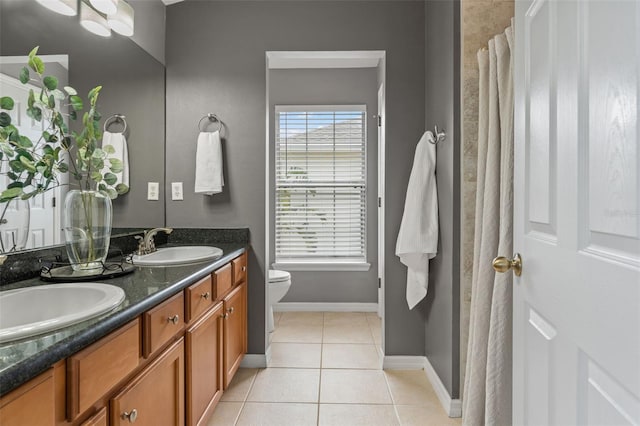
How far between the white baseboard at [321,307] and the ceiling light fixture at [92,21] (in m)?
2.72

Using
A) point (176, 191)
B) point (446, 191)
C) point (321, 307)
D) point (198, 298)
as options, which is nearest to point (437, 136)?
point (446, 191)

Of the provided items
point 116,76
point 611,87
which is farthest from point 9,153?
point 611,87

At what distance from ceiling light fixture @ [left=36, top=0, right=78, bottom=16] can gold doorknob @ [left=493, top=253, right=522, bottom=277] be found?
2004 millimetres

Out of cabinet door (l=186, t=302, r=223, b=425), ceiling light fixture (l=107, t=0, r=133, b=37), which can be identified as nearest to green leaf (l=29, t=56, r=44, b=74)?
ceiling light fixture (l=107, t=0, r=133, b=37)

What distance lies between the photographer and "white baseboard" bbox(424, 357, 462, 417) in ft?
6.32

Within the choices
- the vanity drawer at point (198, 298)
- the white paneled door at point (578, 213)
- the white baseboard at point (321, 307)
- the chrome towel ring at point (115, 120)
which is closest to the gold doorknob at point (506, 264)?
the white paneled door at point (578, 213)

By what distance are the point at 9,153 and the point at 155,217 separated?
1.22 m

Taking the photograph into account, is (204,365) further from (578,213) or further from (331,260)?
(331,260)

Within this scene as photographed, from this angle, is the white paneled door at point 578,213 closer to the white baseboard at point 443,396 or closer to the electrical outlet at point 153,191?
the white baseboard at point 443,396

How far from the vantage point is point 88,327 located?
844 mm

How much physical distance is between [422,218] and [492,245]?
70 cm

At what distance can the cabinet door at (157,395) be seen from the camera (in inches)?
40.4

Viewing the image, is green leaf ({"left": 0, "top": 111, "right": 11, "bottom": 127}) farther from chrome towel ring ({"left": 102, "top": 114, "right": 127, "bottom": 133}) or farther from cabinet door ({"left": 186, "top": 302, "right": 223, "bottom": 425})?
cabinet door ({"left": 186, "top": 302, "right": 223, "bottom": 425})

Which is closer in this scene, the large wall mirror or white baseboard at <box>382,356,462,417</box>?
the large wall mirror
